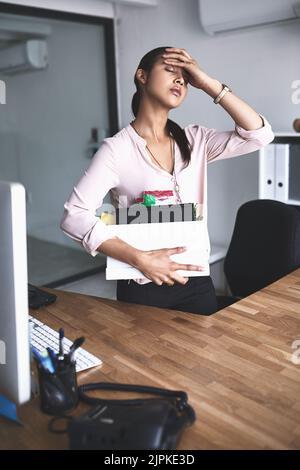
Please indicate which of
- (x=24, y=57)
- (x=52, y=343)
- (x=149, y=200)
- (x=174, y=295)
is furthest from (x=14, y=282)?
(x=24, y=57)

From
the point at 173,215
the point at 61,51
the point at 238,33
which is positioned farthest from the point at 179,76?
the point at 61,51

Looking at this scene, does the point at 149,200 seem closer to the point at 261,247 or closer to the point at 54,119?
the point at 261,247

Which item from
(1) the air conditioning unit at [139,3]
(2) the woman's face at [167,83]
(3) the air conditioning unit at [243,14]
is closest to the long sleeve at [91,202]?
(2) the woman's face at [167,83]

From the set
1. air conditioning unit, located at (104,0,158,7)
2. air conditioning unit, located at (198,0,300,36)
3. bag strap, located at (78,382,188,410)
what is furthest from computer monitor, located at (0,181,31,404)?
air conditioning unit, located at (104,0,158,7)

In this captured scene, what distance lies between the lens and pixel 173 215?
150 centimetres

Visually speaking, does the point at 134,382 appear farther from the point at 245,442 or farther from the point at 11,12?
A: the point at 11,12

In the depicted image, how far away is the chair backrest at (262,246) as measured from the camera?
2.11 metres

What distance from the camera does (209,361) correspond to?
1.24 metres

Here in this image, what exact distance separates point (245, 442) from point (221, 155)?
3.65ft

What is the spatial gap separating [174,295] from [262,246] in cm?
71

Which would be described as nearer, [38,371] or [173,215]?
[38,371]

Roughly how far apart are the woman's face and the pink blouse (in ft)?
0.53

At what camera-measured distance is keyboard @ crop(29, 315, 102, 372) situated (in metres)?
1.24

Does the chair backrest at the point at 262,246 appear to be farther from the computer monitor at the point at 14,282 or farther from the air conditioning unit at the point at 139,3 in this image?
the air conditioning unit at the point at 139,3
